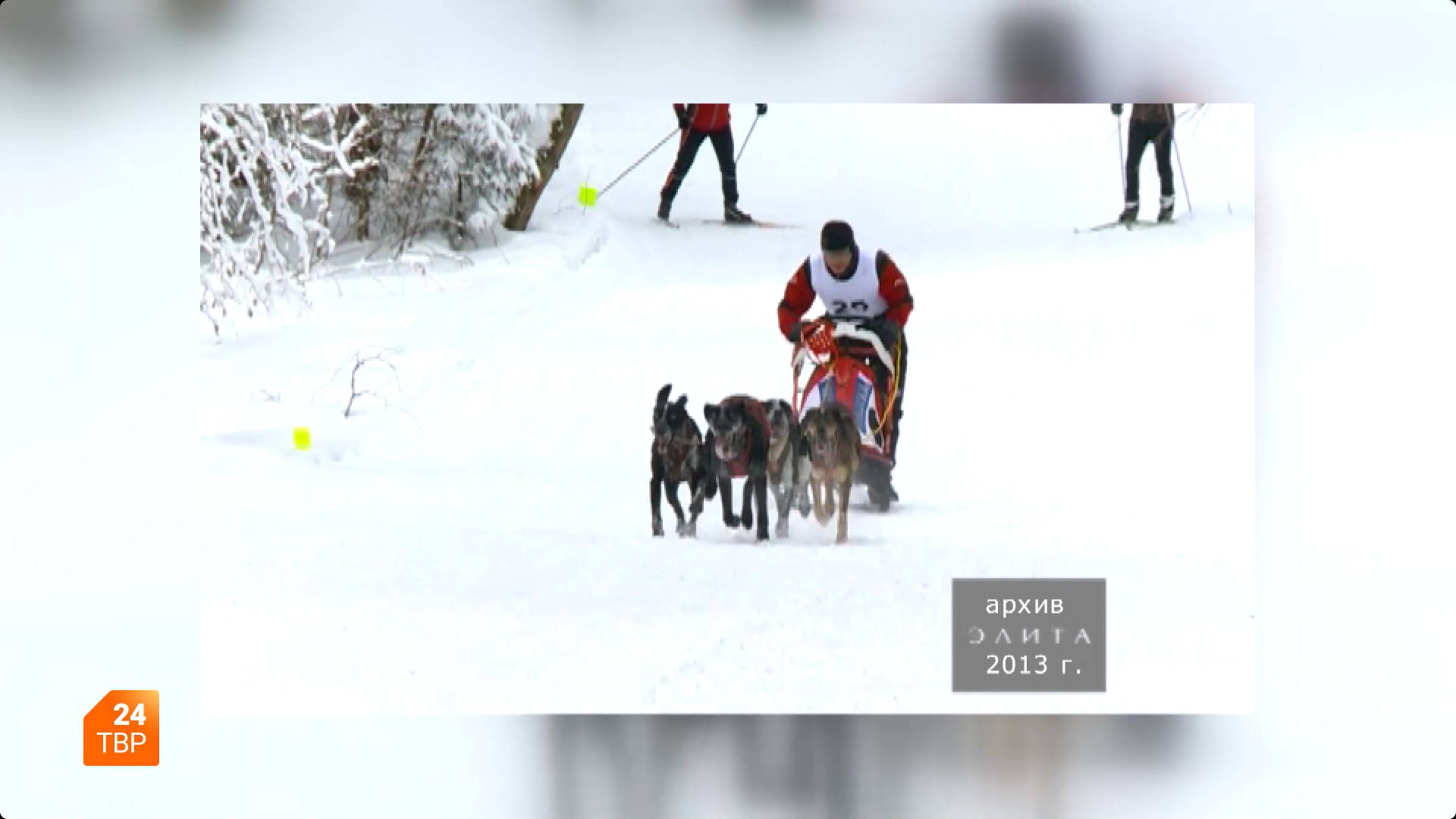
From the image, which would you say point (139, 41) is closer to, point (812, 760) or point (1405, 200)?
point (812, 760)

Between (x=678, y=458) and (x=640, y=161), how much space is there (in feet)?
2.22

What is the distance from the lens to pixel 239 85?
4027 millimetres

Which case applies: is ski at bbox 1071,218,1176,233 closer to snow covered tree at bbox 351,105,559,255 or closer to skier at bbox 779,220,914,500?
skier at bbox 779,220,914,500

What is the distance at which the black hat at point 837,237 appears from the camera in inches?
163

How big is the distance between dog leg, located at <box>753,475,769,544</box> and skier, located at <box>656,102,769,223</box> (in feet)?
1.94

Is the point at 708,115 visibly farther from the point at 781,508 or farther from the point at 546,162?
the point at 781,508

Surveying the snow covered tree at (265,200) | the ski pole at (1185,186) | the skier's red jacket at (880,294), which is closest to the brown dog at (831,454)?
the skier's red jacket at (880,294)

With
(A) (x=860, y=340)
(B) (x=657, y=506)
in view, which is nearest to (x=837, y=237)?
(A) (x=860, y=340)

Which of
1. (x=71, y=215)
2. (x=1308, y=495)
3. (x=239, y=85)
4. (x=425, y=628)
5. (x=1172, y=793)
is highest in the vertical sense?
(x=239, y=85)

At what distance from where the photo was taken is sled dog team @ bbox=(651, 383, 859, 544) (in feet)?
13.6

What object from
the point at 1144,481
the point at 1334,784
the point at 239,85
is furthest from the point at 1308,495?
the point at 239,85

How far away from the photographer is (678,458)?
4.14m

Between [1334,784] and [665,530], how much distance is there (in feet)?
5.35
